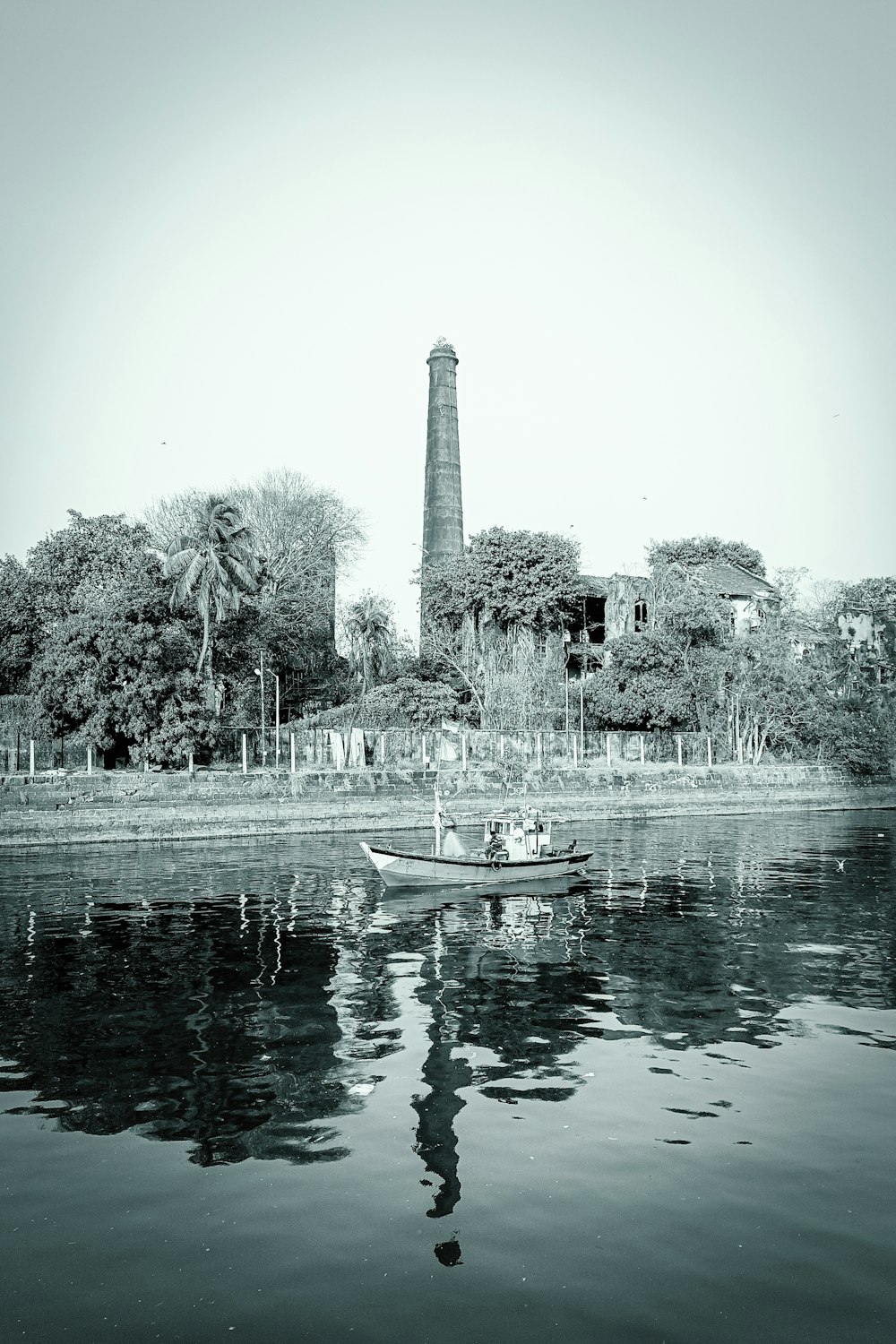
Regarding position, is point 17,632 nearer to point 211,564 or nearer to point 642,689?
point 211,564

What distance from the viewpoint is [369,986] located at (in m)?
16.5

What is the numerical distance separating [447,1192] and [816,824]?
39483 mm

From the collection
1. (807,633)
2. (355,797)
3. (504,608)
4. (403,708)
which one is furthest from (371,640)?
(807,633)

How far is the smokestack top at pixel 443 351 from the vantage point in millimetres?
74000

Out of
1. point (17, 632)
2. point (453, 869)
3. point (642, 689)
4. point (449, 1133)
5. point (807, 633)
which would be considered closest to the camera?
point (449, 1133)

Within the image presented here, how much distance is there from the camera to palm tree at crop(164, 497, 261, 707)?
48.3m

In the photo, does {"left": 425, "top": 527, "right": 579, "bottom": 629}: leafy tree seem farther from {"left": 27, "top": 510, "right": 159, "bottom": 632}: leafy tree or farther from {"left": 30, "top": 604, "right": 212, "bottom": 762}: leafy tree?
{"left": 30, "top": 604, "right": 212, "bottom": 762}: leafy tree

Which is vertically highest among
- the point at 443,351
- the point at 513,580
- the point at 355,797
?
the point at 443,351

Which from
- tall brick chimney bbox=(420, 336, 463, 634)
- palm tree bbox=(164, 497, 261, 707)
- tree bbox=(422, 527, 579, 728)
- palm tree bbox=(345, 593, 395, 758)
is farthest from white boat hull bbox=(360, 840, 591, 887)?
tall brick chimney bbox=(420, 336, 463, 634)

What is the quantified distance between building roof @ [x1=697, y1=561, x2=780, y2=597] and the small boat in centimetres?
4031

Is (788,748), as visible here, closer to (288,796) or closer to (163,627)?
(288,796)

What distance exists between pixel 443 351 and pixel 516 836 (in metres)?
55.3

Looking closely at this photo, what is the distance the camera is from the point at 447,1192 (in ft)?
30.1

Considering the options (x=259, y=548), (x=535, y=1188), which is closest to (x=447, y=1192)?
(x=535, y=1188)
